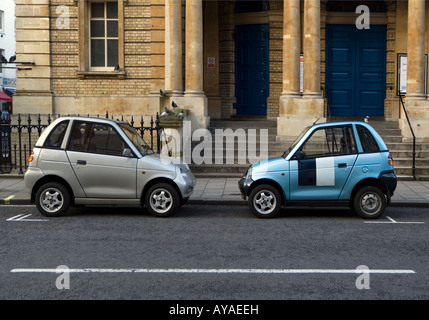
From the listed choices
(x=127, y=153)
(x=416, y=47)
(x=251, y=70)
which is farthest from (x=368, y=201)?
(x=251, y=70)

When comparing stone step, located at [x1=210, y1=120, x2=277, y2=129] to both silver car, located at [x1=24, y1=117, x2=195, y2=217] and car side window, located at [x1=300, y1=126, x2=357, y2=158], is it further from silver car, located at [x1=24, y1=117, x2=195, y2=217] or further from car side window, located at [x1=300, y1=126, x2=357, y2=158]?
silver car, located at [x1=24, y1=117, x2=195, y2=217]

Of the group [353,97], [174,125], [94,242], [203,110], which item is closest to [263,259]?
[94,242]

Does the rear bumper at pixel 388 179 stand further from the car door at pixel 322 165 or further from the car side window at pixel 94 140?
the car side window at pixel 94 140

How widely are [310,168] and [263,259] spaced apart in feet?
10.5

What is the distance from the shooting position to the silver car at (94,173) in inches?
408

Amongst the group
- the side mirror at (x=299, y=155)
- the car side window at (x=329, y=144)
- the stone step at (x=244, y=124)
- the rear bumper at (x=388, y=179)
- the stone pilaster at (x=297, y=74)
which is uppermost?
the stone pilaster at (x=297, y=74)

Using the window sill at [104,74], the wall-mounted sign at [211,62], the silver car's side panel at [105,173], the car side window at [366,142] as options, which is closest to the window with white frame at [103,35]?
the window sill at [104,74]

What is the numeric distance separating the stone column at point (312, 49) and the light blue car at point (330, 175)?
7.29 metres

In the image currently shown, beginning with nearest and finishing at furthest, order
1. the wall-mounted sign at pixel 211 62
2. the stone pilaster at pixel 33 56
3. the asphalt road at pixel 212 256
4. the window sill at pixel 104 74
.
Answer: the asphalt road at pixel 212 256 < the stone pilaster at pixel 33 56 < the window sill at pixel 104 74 < the wall-mounted sign at pixel 211 62

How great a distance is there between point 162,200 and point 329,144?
2943mm

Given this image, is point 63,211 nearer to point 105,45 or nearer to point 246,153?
point 246,153

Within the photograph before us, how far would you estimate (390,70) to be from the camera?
20.3 metres

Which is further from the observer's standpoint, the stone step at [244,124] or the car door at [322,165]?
the stone step at [244,124]
